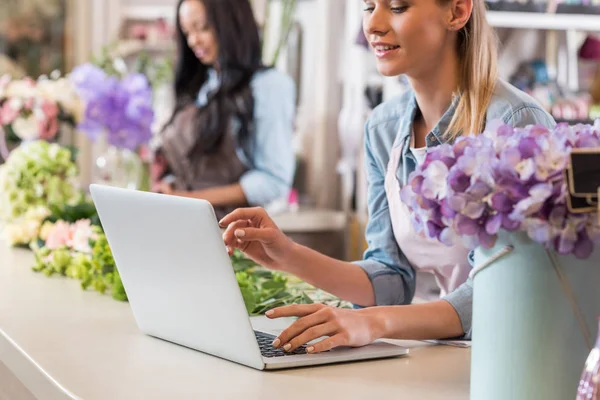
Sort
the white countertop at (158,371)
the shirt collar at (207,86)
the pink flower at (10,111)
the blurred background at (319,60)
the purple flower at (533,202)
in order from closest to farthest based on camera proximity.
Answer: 1. the purple flower at (533,202)
2. the white countertop at (158,371)
3. the pink flower at (10,111)
4. the shirt collar at (207,86)
5. the blurred background at (319,60)

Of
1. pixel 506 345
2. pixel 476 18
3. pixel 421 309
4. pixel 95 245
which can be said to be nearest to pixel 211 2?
pixel 95 245

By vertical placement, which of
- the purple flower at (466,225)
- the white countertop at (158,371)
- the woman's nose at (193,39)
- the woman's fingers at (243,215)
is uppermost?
the woman's nose at (193,39)

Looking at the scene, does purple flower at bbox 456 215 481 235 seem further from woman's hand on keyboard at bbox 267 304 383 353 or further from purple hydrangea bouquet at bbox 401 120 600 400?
woman's hand on keyboard at bbox 267 304 383 353

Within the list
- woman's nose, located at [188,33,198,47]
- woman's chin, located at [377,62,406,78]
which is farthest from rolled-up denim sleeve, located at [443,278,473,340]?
woman's nose, located at [188,33,198,47]

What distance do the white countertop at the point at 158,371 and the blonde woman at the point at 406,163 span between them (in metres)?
0.06

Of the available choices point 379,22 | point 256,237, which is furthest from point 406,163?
point 256,237

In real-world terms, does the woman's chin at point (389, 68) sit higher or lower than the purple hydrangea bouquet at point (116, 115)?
higher

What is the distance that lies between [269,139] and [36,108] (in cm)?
85

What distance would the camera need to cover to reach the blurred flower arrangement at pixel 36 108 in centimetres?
279

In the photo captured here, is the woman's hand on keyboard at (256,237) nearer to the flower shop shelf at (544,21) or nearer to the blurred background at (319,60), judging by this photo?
the blurred background at (319,60)

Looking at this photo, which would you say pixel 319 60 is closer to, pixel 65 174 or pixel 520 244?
pixel 65 174

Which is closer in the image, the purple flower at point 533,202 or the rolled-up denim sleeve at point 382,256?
the purple flower at point 533,202

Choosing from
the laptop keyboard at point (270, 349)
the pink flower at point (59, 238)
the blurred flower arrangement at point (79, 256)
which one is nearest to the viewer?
the laptop keyboard at point (270, 349)

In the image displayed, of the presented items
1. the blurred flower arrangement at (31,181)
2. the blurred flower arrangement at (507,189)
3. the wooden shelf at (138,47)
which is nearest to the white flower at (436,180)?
the blurred flower arrangement at (507,189)
